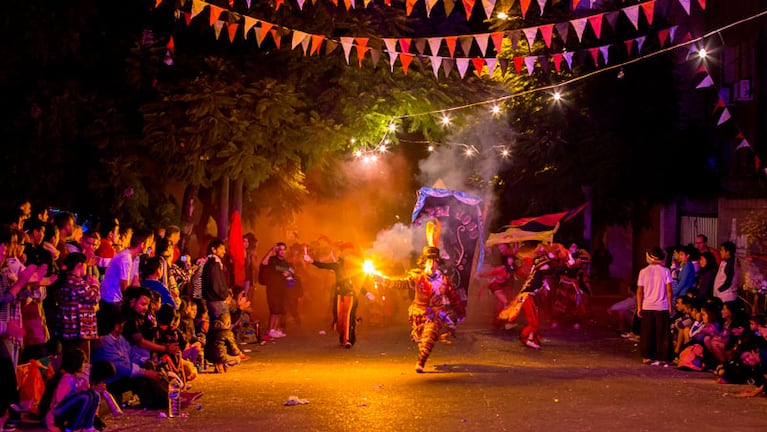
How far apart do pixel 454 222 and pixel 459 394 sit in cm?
935

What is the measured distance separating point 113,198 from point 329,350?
5.40 meters

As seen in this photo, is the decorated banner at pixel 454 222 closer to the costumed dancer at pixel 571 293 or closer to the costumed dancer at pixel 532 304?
the costumed dancer at pixel 571 293

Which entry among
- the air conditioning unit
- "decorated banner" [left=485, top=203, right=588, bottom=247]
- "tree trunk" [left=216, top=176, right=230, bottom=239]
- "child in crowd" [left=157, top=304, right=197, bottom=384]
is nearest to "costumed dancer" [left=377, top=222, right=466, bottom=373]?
"child in crowd" [left=157, top=304, right=197, bottom=384]

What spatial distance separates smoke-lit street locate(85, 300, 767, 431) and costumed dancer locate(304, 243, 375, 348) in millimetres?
261

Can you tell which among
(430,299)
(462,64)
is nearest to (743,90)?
(462,64)

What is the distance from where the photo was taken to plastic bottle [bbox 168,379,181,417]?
9672mm

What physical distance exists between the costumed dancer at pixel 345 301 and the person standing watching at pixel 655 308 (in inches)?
189

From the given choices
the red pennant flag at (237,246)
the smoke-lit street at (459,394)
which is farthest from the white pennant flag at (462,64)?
the red pennant flag at (237,246)

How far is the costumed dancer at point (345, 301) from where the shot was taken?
16094mm

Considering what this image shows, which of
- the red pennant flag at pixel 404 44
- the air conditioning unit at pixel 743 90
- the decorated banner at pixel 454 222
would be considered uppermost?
the air conditioning unit at pixel 743 90

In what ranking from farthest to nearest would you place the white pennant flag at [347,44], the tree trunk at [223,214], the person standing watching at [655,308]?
the tree trunk at [223,214], the person standing watching at [655,308], the white pennant flag at [347,44]

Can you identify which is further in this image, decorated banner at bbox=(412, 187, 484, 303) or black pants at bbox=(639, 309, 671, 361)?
decorated banner at bbox=(412, 187, 484, 303)

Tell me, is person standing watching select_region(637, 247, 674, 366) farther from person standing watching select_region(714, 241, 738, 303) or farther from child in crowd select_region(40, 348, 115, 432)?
child in crowd select_region(40, 348, 115, 432)

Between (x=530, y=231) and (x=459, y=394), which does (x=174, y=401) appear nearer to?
(x=459, y=394)
